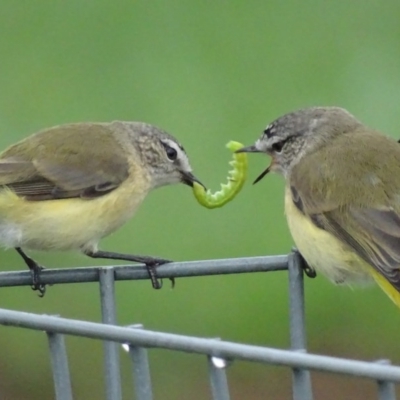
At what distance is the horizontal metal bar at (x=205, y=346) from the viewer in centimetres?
252

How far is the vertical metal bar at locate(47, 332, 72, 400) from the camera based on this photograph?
2988mm

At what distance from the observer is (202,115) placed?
30.2 ft

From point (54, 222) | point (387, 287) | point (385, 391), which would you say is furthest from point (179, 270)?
point (54, 222)

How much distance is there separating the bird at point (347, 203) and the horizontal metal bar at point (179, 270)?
1.00m

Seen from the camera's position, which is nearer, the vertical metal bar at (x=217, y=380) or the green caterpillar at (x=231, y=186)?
the vertical metal bar at (x=217, y=380)

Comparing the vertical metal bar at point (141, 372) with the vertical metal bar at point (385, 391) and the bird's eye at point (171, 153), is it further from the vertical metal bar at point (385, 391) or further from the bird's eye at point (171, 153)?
the bird's eye at point (171, 153)

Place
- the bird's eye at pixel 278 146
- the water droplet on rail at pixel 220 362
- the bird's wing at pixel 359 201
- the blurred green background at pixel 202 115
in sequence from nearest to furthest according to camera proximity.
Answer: the water droplet on rail at pixel 220 362 → the bird's wing at pixel 359 201 → the bird's eye at pixel 278 146 → the blurred green background at pixel 202 115

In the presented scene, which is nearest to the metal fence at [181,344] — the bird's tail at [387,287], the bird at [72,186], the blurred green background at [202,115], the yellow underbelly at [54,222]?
the bird's tail at [387,287]

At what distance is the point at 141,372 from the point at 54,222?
8.09 ft

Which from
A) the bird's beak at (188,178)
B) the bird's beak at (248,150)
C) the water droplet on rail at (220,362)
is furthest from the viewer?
the bird's beak at (188,178)

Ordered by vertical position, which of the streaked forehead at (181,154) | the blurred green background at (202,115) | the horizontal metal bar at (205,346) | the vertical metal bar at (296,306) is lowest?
the blurred green background at (202,115)

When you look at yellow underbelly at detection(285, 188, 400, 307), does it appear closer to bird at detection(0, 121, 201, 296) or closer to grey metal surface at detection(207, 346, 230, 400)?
bird at detection(0, 121, 201, 296)

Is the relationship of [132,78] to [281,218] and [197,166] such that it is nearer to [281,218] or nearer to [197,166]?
Result: [197,166]

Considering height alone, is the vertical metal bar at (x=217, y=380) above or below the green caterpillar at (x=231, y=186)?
above
